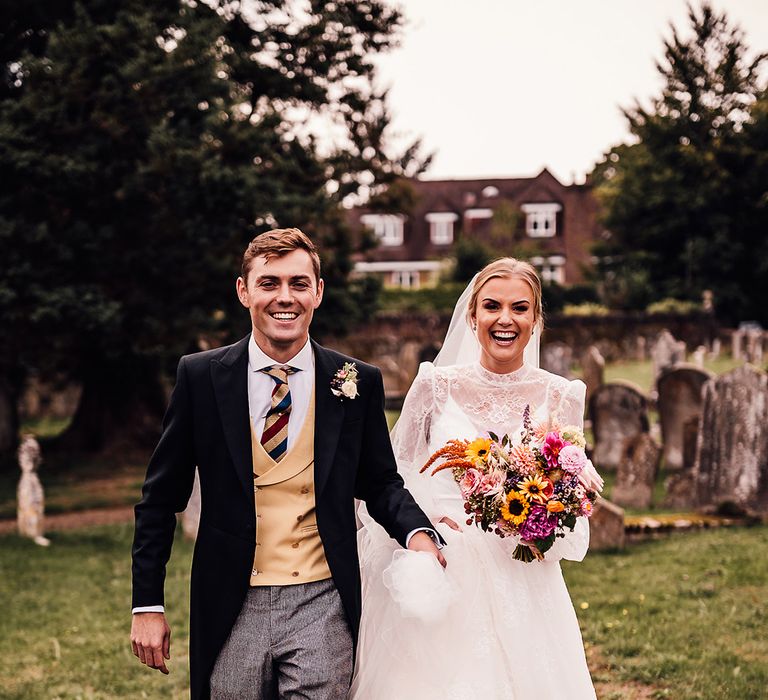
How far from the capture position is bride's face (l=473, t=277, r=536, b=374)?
4094mm

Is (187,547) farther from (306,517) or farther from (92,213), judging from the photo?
(306,517)

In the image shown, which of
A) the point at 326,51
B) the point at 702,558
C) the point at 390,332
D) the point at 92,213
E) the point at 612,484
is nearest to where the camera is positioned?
the point at 702,558

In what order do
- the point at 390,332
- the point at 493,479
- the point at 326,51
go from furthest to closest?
1. the point at 390,332
2. the point at 326,51
3. the point at 493,479

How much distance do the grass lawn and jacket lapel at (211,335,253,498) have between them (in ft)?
11.3

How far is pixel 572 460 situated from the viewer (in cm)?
356

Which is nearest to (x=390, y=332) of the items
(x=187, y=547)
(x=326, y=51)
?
(x=326, y=51)

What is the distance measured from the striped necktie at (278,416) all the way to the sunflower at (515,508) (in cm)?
87

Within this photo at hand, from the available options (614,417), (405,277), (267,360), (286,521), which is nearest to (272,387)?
(267,360)

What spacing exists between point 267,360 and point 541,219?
54.8m

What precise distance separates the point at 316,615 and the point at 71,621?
5363 mm

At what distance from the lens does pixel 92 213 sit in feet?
47.1

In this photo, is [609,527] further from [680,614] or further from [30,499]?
[30,499]

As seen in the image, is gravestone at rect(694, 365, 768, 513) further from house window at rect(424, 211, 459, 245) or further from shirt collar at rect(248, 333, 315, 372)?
house window at rect(424, 211, 459, 245)

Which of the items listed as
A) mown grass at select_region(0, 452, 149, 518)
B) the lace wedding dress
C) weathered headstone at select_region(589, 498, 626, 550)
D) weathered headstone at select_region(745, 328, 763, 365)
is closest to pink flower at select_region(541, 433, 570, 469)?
the lace wedding dress
